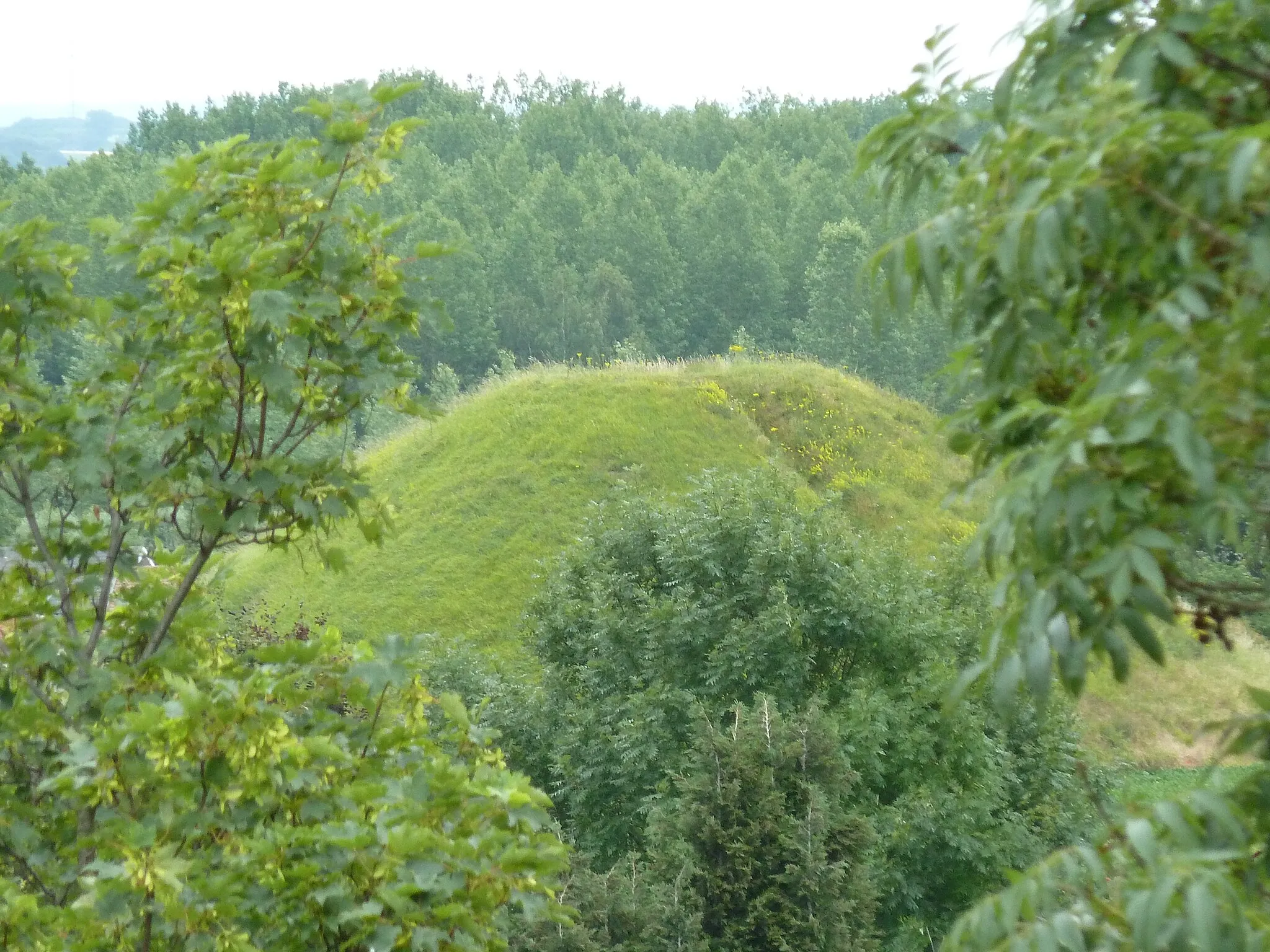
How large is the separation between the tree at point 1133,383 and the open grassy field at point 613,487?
72.8 feet

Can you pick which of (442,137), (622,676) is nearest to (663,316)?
(442,137)

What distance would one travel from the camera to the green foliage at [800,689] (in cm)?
1412

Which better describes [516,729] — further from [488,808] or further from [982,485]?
[982,485]

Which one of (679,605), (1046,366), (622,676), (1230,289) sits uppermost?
(1230,289)

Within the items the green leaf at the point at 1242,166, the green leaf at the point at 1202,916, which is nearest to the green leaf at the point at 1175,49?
the green leaf at the point at 1242,166

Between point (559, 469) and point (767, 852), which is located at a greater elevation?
point (767, 852)

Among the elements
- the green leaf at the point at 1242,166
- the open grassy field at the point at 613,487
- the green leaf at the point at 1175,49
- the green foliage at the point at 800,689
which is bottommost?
the open grassy field at the point at 613,487

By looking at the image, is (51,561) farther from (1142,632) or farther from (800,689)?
(800,689)

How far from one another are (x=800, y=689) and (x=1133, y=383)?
1299cm

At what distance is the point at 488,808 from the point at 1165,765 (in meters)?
27.4

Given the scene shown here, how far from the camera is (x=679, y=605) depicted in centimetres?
1486

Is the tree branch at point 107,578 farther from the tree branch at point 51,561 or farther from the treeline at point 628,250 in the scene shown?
the treeline at point 628,250

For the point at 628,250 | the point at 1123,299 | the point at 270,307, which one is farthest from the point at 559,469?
the point at 628,250

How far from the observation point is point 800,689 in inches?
571
